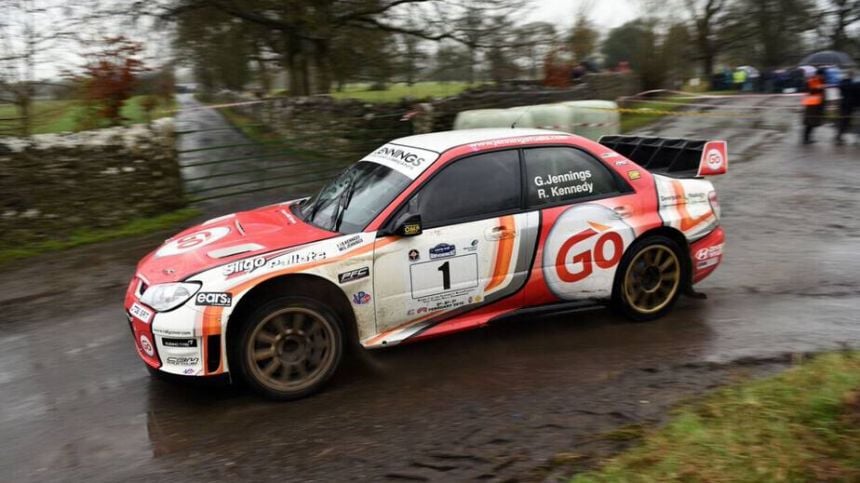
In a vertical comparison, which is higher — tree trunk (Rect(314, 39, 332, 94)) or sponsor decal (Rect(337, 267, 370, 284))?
tree trunk (Rect(314, 39, 332, 94))

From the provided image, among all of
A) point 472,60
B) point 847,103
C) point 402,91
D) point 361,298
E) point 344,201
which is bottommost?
point 361,298

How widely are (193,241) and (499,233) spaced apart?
226 centimetres

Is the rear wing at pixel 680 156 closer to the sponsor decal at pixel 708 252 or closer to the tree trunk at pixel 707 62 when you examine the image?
the sponsor decal at pixel 708 252

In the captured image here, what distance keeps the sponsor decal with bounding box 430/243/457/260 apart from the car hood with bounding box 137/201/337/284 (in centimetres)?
72

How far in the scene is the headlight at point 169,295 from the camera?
14.4ft

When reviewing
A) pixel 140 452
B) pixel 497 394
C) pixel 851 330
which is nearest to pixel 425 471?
pixel 497 394

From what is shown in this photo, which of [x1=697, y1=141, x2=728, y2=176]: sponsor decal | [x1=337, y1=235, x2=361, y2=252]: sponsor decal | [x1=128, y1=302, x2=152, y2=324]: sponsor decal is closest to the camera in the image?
[x1=128, y1=302, x2=152, y2=324]: sponsor decal

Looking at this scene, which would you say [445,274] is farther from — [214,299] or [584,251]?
[214,299]

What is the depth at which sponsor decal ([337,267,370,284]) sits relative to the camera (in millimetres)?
4688

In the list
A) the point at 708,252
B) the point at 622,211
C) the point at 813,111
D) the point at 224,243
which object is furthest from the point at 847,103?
the point at 224,243

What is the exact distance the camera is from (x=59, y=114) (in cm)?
1027

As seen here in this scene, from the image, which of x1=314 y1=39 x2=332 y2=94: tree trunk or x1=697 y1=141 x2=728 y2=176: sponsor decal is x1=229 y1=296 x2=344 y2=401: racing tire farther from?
x1=314 y1=39 x2=332 y2=94: tree trunk

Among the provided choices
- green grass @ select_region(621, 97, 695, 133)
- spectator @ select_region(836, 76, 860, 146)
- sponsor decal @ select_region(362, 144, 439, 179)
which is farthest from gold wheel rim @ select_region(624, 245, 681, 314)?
green grass @ select_region(621, 97, 695, 133)

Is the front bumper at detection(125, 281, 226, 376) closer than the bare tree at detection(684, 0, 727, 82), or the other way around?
the front bumper at detection(125, 281, 226, 376)
